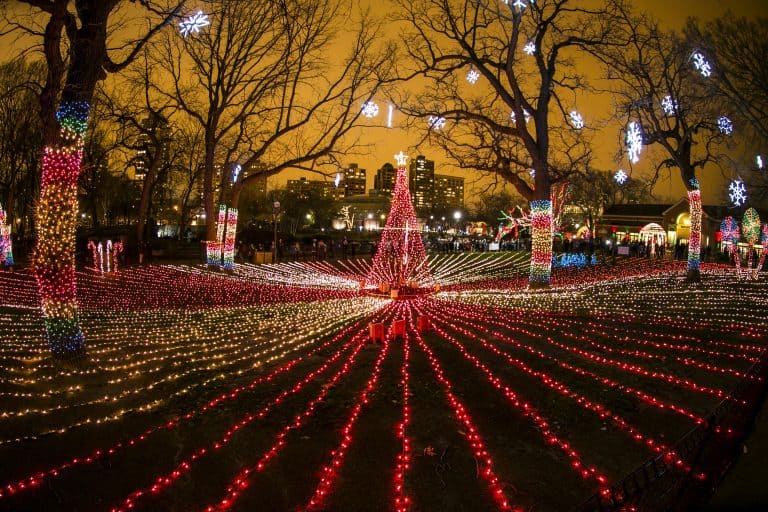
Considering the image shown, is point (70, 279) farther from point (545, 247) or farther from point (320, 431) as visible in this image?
point (545, 247)

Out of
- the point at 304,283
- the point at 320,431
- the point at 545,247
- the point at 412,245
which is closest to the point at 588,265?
the point at 545,247

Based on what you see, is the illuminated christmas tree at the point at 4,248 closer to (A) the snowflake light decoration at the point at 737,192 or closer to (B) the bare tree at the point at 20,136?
(B) the bare tree at the point at 20,136

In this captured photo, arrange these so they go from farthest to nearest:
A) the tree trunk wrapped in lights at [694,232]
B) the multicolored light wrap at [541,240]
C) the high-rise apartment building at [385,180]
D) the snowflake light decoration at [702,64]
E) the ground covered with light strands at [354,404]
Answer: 1. the high-rise apartment building at [385,180]
2. the tree trunk wrapped in lights at [694,232]
3. the multicolored light wrap at [541,240]
4. the snowflake light decoration at [702,64]
5. the ground covered with light strands at [354,404]

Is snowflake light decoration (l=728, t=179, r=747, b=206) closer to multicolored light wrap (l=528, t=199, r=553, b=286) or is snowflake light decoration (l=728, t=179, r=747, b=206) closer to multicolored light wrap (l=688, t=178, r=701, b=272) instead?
multicolored light wrap (l=688, t=178, r=701, b=272)

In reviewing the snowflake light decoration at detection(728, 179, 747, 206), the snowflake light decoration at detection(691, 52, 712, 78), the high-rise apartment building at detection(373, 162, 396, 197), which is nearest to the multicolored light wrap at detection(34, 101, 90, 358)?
the snowflake light decoration at detection(691, 52, 712, 78)

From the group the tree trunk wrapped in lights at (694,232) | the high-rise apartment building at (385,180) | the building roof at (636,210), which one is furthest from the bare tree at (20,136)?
the high-rise apartment building at (385,180)

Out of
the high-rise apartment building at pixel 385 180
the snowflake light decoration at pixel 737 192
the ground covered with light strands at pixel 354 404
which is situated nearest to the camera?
the ground covered with light strands at pixel 354 404

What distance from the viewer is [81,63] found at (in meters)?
7.38

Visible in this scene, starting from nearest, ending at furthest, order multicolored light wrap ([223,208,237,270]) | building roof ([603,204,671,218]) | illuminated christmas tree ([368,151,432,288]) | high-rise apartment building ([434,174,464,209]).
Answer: illuminated christmas tree ([368,151,432,288]) < multicolored light wrap ([223,208,237,270]) < building roof ([603,204,671,218]) < high-rise apartment building ([434,174,464,209])

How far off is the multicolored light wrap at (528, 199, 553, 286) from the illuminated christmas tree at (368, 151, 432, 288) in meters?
3.71

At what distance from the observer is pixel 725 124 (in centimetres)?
1617

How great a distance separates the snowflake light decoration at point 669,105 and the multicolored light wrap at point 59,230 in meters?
17.6

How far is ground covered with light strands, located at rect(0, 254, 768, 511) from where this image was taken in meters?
3.96

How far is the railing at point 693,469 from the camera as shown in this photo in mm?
3058
